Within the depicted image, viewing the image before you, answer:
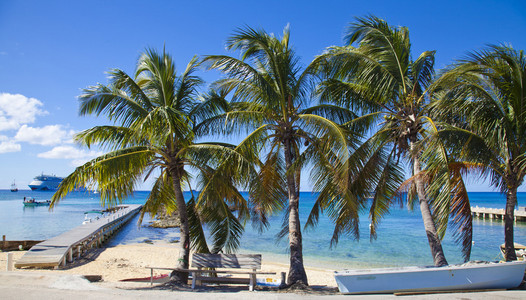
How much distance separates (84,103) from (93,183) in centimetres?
213

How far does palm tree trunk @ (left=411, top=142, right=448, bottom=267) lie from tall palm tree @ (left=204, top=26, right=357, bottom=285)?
2069 mm

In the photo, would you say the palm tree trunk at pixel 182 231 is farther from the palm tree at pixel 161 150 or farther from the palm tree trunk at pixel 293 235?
the palm tree trunk at pixel 293 235

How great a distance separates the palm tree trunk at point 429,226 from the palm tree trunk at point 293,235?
3.04 m

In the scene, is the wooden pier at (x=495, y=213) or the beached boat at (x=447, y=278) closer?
the beached boat at (x=447, y=278)

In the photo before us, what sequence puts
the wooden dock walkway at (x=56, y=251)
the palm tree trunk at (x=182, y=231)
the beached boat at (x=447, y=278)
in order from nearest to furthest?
the beached boat at (x=447, y=278), the palm tree trunk at (x=182, y=231), the wooden dock walkway at (x=56, y=251)

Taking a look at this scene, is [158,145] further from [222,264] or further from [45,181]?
[45,181]

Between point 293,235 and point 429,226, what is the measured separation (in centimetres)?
331

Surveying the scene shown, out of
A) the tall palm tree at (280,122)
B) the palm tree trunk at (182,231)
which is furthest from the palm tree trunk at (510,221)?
the palm tree trunk at (182,231)

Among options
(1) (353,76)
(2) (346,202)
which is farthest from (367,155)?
(1) (353,76)

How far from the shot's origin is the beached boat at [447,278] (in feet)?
21.1

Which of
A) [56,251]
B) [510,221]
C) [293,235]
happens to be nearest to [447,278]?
[510,221]

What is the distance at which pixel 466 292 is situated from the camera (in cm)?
643

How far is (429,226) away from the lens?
7871mm

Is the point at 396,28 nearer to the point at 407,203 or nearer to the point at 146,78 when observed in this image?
the point at 407,203
